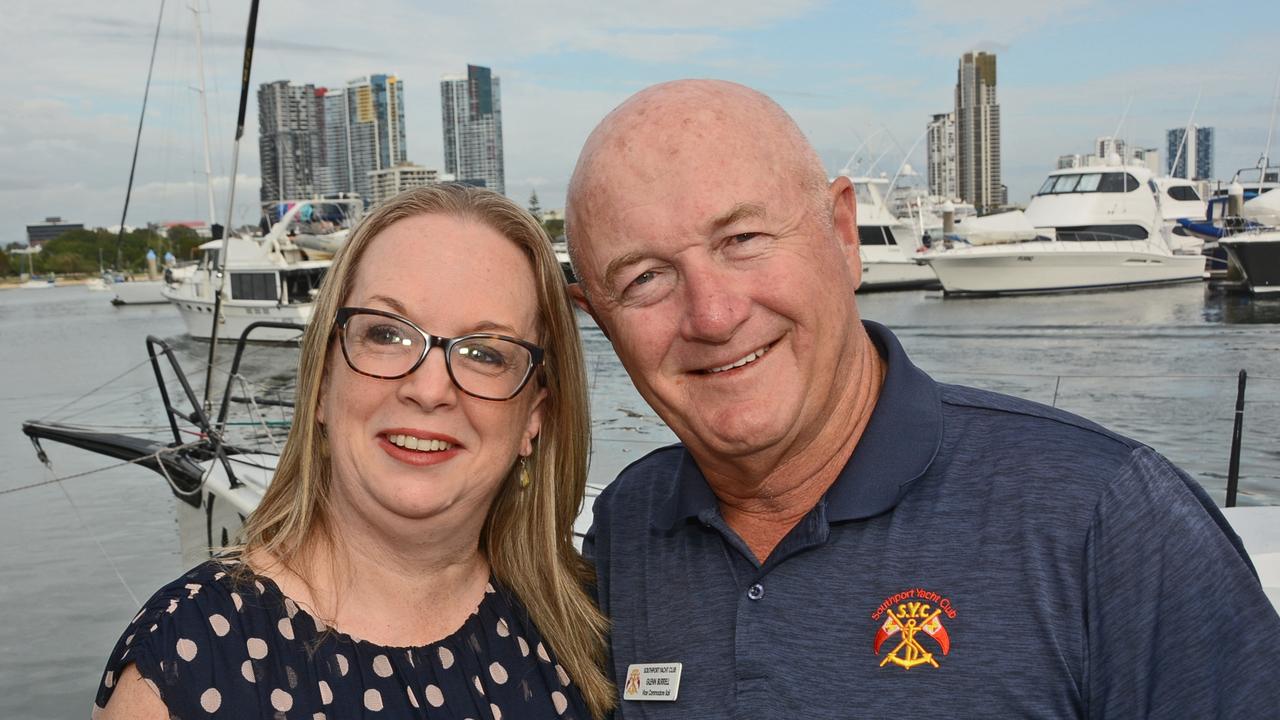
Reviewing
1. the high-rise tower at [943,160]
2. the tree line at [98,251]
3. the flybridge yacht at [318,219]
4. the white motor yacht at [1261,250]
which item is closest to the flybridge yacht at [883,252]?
the white motor yacht at [1261,250]

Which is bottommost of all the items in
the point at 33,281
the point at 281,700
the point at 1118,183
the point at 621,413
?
the point at 33,281

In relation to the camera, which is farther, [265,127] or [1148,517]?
[265,127]

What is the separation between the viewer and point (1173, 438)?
35.1 ft

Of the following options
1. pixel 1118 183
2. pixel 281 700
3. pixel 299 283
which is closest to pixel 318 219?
pixel 299 283

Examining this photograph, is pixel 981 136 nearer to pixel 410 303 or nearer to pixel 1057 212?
pixel 1057 212

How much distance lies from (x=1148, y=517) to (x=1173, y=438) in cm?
997

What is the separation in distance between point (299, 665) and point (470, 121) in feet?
349

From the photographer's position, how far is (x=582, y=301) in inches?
90.4

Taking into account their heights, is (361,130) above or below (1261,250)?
above

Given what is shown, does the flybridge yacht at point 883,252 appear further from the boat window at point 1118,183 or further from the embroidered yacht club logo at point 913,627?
the embroidered yacht club logo at point 913,627

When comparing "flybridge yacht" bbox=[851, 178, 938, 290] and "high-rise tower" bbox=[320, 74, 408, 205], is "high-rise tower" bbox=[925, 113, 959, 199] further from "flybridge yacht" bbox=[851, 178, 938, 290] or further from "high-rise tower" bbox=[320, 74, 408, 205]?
"flybridge yacht" bbox=[851, 178, 938, 290]

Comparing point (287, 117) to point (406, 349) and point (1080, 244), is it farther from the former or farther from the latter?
point (406, 349)

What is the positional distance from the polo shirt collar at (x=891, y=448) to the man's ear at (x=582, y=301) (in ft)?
1.38

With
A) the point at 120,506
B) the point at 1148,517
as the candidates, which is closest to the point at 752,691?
the point at 1148,517
